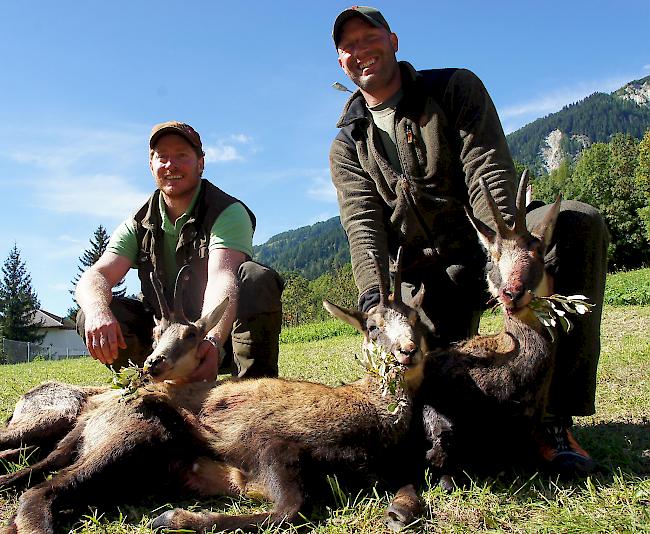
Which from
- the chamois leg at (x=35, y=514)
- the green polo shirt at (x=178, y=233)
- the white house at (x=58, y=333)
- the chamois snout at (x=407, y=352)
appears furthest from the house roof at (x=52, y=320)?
the chamois snout at (x=407, y=352)

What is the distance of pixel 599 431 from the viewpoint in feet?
15.0

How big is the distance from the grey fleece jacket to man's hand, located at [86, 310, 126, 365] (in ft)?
6.27

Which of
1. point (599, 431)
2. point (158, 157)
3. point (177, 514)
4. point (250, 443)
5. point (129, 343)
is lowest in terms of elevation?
point (599, 431)

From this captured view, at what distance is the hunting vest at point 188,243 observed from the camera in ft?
17.1

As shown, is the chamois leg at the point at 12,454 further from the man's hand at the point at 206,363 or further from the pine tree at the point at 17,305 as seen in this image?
the pine tree at the point at 17,305

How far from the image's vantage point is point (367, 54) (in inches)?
194

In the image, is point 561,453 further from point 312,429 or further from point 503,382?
point 312,429

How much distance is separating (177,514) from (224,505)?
1.41 ft

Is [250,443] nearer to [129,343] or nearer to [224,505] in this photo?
[224,505]

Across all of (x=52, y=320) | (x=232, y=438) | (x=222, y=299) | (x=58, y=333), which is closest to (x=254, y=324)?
(x=222, y=299)

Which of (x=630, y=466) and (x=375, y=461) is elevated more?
(x=375, y=461)

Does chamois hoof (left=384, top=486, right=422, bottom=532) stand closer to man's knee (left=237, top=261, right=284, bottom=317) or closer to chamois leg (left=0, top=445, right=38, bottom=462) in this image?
man's knee (left=237, top=261, right=284, bottom=317)

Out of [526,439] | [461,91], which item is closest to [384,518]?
[526,439]

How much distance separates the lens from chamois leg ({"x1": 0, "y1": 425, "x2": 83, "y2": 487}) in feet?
12.2
